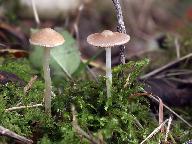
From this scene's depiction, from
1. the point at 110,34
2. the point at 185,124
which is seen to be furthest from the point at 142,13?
the point at 110,34

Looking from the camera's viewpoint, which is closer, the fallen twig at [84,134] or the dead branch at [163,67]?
the fallen twig at [84,134]

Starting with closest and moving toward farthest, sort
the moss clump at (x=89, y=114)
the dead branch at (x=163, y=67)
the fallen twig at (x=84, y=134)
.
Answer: the fallen twig at (x=84, y=134) → the moss clump at (x=89, y=114) → the dead branch at (x=163, y=67)

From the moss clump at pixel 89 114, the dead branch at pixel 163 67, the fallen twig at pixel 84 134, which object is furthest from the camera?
the dead branch at pixel 163 67

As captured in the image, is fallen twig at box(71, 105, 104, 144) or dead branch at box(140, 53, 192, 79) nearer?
fallen twig at box(71, 105, 104, 144)

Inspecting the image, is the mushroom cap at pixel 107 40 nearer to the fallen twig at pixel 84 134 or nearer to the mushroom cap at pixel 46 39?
the mushroom cap at pixel 46 39

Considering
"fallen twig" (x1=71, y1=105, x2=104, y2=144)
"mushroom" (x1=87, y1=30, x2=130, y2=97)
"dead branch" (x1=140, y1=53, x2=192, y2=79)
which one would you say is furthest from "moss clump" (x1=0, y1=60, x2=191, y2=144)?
"dead branch" (x1=140, y1=53, x2=192, y2=79)

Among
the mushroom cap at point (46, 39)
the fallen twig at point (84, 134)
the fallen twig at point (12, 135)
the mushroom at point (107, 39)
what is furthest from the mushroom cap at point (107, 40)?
the fallen twig at point (12, 135)

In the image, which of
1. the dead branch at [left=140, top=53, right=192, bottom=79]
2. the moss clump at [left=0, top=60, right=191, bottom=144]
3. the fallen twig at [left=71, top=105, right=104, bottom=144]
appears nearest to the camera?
the fallen twig at [left=71, top=105, right=104, bottom=144]

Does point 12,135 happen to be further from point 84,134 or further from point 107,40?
point 107,40

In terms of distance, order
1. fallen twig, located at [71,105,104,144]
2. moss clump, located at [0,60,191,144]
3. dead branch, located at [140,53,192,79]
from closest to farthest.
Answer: fallen twig, located at [71,105,104,144] < moss clump, located at [0,60,191,144] < dead branch, located at [140,53,192,79]

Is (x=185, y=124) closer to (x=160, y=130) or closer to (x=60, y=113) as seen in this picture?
(x=160, y=130)

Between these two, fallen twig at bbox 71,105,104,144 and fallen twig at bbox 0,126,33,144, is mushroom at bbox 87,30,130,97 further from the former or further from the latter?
fallen twig at bbox 0,126,33,144
